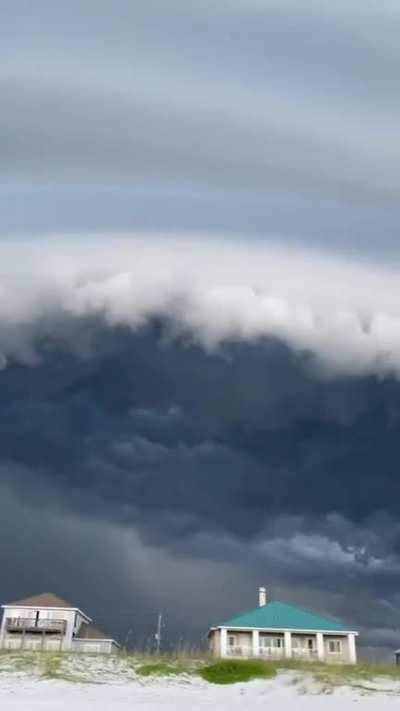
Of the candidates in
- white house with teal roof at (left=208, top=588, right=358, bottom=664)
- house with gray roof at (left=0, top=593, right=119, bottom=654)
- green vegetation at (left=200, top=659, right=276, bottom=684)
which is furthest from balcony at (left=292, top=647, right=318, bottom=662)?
green vegetation at (left=200, top=659, right=276, bottom=684)

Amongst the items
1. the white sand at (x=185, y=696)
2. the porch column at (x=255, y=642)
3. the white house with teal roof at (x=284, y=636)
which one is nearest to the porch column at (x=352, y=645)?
the white house with teal roof at (x=284, y=636)

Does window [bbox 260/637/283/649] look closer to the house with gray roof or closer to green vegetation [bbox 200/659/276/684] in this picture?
the house with gray roof

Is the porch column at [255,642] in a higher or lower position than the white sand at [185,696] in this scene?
higher

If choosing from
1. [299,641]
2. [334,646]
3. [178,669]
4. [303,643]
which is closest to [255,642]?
[299,641]

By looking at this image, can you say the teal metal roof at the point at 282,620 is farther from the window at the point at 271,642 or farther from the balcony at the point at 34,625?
the balcony at the point at 34,625

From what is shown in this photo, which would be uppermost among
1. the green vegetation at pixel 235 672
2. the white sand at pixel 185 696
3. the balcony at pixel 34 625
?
the balcony at pixel 34 625

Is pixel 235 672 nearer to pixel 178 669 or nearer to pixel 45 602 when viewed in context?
pixel 178 669

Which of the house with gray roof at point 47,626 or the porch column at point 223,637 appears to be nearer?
the porch column at point 223,637
